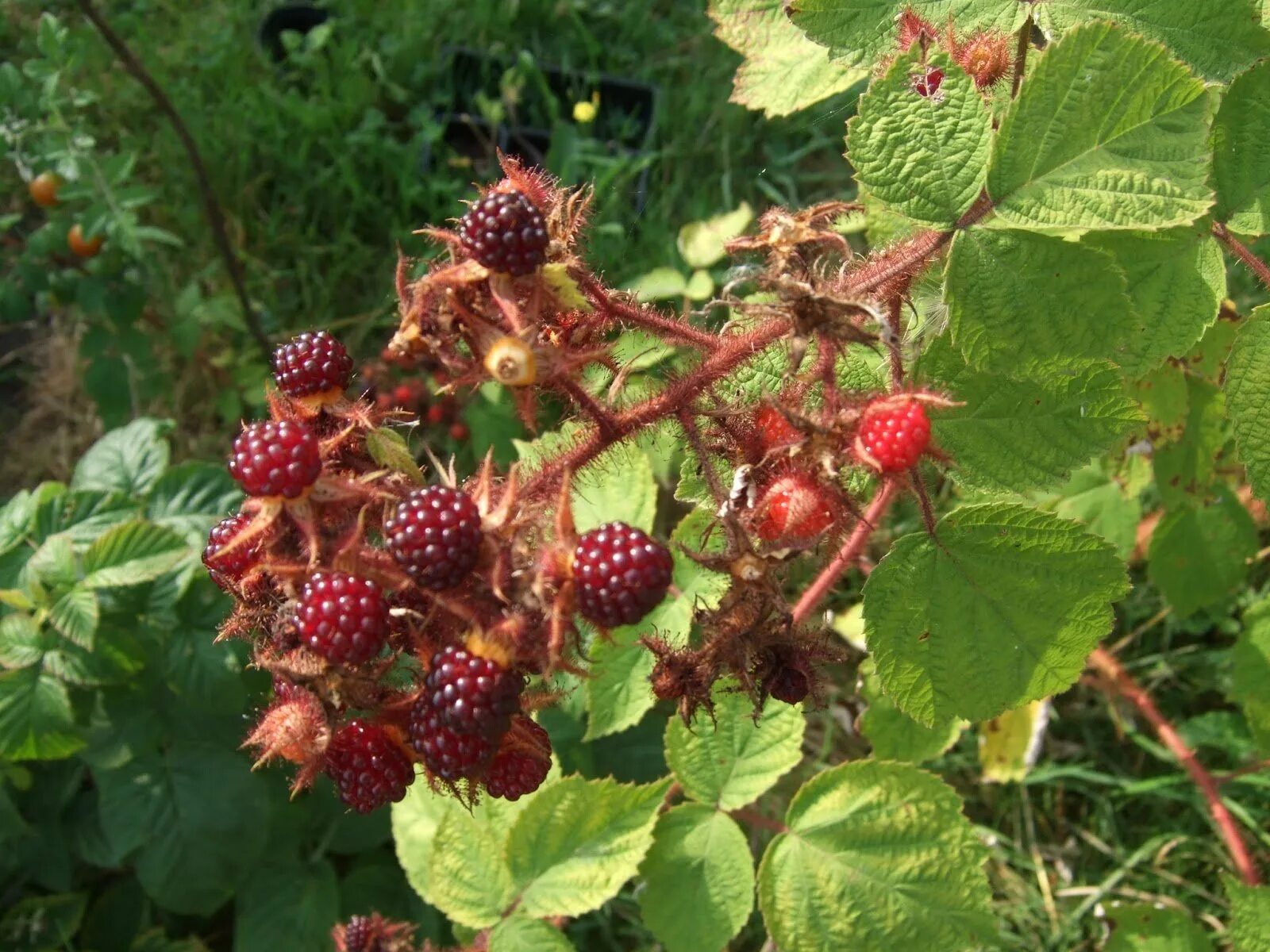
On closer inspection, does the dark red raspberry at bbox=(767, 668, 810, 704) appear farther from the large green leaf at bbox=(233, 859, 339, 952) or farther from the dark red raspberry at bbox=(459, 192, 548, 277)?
the large green leaf at bbox=(233, 859, 339, 952)

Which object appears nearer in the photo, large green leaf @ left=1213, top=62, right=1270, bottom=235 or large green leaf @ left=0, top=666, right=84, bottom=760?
large green leaf @ left=1213, top=62, right=1270, bottom=235

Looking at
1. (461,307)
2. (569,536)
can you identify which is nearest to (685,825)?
(569,536)

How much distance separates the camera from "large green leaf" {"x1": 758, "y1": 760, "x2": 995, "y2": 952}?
6.93ft

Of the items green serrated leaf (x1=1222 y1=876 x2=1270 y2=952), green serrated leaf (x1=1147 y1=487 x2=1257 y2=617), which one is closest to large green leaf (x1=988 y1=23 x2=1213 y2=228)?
green serrated leaf (x1=1147 y1=487 x2=1257 y2=617)

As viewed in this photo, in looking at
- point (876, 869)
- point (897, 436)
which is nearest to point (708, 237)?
point (876, 869)

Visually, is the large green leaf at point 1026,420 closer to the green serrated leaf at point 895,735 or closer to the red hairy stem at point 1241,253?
the red hairy stem at point 1241,253

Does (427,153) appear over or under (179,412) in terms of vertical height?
over

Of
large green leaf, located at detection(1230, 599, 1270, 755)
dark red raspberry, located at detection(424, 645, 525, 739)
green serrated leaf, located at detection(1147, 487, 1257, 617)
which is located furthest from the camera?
green serrated leaf, located at detection(1147, 487, 1257, 617)

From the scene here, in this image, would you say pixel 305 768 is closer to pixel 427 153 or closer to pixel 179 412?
pixel 179 412

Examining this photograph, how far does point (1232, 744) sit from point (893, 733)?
144 centimetres

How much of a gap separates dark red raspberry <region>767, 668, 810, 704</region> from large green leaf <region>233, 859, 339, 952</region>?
1938mm

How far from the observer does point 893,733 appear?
246 centimetres

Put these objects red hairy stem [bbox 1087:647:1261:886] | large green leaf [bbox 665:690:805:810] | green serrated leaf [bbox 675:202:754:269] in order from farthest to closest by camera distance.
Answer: green serrated leaf [bbox 675:202:754:269]
red hairy stem [bbox 1087:647:1261:886]
large green leaf [bbox 665:690:805:810]

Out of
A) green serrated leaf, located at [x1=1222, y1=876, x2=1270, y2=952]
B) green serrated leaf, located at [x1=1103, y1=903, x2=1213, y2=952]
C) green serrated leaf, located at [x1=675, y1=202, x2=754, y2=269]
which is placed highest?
green serrated leaf, located at [x1=675, y1=202, x2=754, y2=269]
